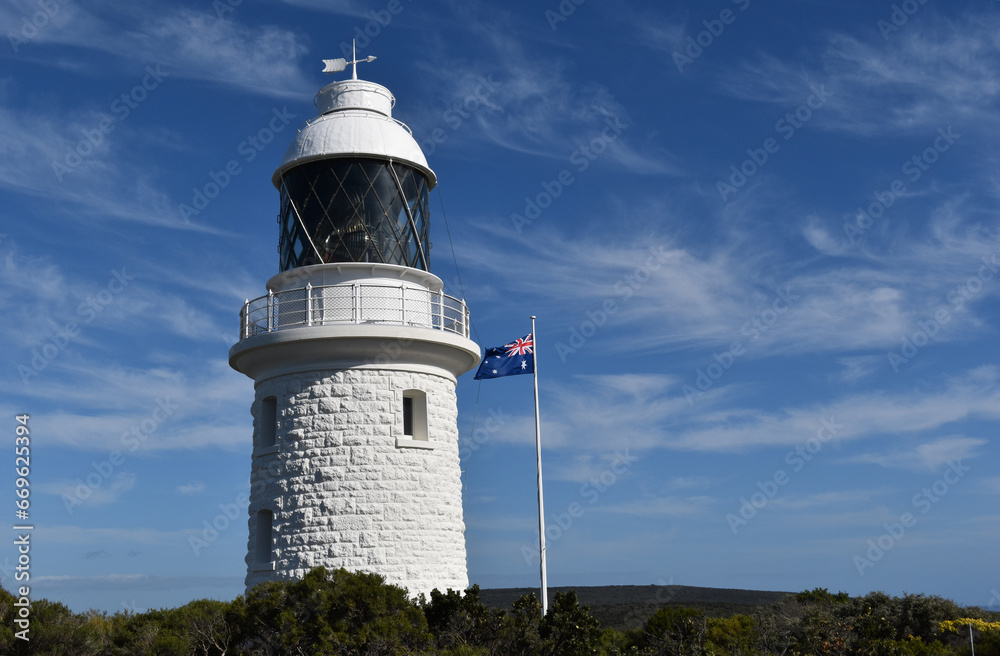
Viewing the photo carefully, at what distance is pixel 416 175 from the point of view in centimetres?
1756

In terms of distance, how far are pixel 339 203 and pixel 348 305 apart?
1.82m

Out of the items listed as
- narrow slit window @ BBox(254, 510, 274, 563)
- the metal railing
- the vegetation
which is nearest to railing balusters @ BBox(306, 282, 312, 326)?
the metal railing

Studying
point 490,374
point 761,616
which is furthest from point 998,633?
point 490,374

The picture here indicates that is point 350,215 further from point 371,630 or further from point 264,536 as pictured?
point 371,630

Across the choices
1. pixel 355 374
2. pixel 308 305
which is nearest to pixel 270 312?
pixel 308 305

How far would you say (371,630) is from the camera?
1292cm

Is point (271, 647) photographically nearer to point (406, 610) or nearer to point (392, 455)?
point (406, 610)

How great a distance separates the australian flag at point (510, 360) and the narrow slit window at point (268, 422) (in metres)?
3.73

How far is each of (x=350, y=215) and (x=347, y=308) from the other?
1.64 meters

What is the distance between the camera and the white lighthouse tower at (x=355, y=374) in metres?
15.6

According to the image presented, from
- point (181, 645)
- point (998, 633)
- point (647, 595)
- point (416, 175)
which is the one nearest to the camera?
point (181, 645)

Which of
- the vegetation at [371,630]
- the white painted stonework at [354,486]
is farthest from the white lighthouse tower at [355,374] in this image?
the vegetation at [371,630]

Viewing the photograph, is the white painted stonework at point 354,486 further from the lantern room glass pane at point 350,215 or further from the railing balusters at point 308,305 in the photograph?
the lantern room glass pane at point 350,215

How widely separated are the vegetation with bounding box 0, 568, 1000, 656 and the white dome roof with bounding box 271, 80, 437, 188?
727 cm
